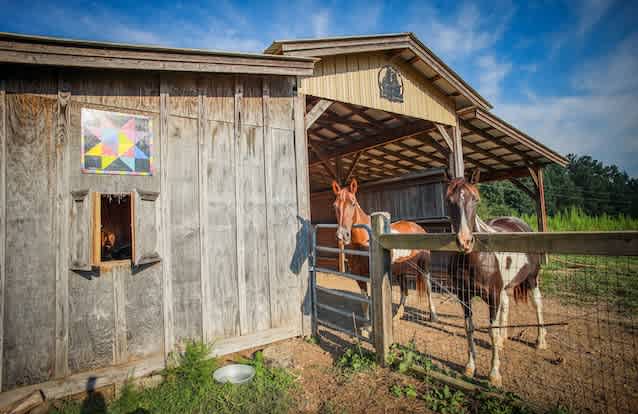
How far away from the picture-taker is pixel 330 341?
4.54 m

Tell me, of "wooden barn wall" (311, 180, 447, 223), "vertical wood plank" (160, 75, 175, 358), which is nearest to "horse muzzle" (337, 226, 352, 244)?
"vertical wood plank" (160, 75, 175, 358)

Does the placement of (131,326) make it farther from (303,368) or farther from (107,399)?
(303,368)

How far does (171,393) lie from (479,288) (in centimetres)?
354

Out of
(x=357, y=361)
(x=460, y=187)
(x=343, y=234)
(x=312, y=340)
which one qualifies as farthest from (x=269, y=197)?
(x=460, y=187)

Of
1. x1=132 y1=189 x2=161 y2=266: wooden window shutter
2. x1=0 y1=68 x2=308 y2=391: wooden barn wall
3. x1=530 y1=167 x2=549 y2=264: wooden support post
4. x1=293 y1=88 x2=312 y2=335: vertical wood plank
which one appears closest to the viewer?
x1=0 y1=68 x2=308 y2=391: wooden barn wall

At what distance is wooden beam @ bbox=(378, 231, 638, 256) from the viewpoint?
1.94m

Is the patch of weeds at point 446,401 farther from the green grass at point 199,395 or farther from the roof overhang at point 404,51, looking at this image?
the roof overhang at point 404,51

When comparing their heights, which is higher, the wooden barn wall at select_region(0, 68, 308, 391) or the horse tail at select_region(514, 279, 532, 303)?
the wooden barn wall at select_region(0, 68, 308, 391)

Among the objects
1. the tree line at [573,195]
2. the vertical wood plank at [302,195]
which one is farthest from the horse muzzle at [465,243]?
the tree line at [573,195]

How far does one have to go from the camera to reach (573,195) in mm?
46594

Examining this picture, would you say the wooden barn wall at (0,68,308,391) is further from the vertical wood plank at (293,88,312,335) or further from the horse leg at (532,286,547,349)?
the horse leg at (532,286,547,349)

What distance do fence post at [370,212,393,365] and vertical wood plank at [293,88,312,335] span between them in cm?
130

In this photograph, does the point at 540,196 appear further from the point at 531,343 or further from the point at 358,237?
the point at 358,237

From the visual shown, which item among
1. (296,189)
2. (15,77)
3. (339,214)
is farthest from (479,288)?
(15,77)
